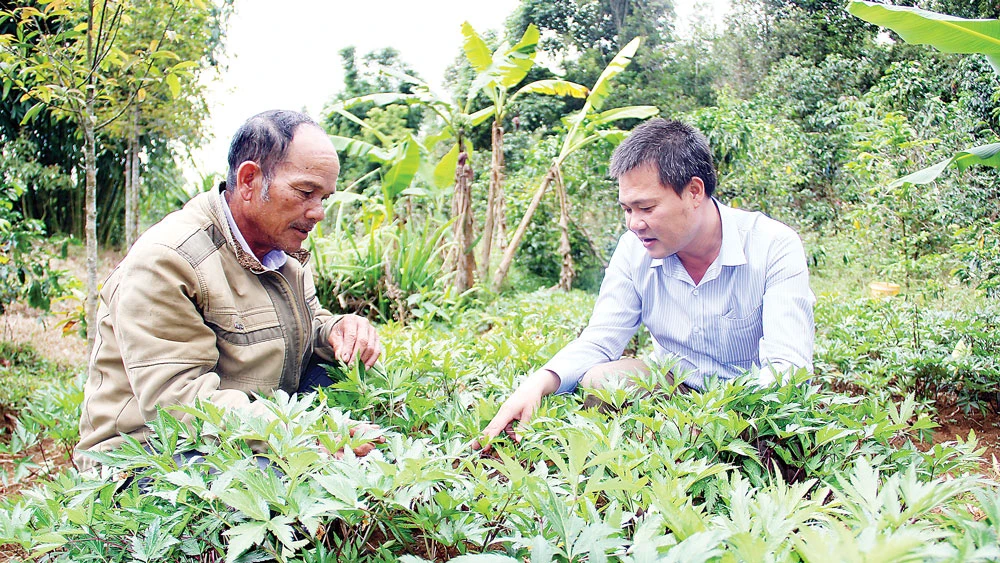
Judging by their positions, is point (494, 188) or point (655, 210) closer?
point (655, 210)

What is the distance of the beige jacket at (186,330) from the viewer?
1.87 m

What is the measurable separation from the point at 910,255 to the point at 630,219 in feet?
19.8

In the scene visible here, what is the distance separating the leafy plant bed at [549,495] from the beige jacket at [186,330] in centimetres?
37

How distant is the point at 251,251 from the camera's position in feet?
7.34

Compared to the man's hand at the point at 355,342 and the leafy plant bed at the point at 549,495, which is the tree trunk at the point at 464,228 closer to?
the man's hand at the point at 355,342

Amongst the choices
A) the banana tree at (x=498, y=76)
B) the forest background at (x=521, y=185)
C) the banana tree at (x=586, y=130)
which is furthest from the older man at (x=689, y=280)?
the banana tree at (x=586, y=130)

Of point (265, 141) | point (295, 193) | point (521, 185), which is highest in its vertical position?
point (265, 141)

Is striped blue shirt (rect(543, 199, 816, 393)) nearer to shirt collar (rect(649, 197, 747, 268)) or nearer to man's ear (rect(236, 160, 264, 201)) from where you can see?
shirt collar (rect(649, 197, 747, 268))

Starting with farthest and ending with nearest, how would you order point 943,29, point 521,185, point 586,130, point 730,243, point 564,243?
point 521,185, point 564,243, point 586,130, point 943,29, point 730,243

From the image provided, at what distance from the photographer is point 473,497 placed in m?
1.21


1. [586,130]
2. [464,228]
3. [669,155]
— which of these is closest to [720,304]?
[669,155]

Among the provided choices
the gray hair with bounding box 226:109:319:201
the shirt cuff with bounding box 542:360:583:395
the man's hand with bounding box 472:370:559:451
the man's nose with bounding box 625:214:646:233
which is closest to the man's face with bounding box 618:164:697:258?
the man's nose with bounding box 625:214:646:233

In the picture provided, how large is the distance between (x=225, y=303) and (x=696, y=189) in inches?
63.4

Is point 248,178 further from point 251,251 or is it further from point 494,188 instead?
point 494,188
